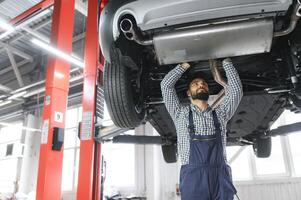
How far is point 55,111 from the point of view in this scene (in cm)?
347

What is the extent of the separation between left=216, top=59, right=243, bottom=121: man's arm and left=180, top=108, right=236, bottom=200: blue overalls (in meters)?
0.20

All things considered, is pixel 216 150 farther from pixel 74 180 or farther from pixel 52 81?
pixel 74 180

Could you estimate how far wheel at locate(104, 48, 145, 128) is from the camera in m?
1.82

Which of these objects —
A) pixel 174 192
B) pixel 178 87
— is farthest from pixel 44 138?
pixel 174 192

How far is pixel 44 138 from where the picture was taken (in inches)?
130

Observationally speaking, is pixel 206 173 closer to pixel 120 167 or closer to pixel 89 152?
pixel 89 152

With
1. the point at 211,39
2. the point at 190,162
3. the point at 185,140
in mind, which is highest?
the point at 211,39

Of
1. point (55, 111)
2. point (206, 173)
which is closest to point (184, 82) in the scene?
point (206, 173)

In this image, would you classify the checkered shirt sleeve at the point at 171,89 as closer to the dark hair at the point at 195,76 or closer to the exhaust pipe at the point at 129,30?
the dark hair at the point at 195,76

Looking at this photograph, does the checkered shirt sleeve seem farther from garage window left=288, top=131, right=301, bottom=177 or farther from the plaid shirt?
garage window left=288, top=131, right=301, bottom=177

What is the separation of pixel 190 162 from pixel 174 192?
5.40 meters

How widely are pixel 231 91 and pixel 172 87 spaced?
390 millimetres

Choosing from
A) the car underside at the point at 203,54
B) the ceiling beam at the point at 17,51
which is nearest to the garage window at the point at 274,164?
the car underside at the point at 203,54

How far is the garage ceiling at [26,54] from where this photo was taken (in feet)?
20.4
